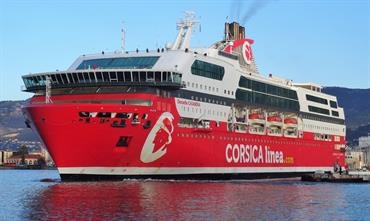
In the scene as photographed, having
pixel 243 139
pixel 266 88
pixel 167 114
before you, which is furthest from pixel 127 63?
pixel 266 88

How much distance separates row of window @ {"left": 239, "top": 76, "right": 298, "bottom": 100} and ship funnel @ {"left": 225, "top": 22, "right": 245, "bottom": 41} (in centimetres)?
992

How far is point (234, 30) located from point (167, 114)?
30.3 meters

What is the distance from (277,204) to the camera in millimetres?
38250

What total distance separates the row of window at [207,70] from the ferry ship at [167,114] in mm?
99

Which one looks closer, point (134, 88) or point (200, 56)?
point (134, 88)

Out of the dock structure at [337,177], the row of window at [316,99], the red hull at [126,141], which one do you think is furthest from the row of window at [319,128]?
the red hull at [126,141]

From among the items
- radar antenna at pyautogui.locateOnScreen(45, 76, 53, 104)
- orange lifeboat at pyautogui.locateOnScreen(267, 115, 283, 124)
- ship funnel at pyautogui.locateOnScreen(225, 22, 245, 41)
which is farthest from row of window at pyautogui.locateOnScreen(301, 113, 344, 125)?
radar antenna at pyautogui.locateOnScreen(45, 76, 53, 104)

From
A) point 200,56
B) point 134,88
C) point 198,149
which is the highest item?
point 200,56

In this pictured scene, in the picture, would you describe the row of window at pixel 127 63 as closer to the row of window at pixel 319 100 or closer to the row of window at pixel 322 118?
the row of window at pixel 322 118

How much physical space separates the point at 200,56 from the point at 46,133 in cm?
1659

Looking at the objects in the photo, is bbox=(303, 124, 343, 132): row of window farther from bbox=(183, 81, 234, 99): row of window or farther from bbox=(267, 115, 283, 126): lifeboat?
bbox=(183, 81, 234, 99): row of window

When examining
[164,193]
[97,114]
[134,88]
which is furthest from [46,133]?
[164,193]

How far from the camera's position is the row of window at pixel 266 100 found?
210 feet

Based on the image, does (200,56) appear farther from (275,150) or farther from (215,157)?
(275,150)
